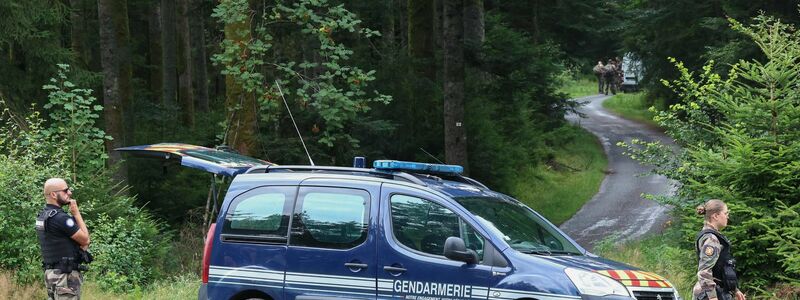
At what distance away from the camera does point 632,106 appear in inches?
1940

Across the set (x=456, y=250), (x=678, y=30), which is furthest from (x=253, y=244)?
(x=678, y=30)

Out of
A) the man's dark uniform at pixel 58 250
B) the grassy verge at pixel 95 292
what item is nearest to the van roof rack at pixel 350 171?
the man's dark uniform at pixel 58 250

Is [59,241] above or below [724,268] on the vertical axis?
above

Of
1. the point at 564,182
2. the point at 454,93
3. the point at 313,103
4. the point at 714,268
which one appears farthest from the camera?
the point at 564,182

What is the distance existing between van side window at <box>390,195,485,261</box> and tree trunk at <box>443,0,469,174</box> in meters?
11.9

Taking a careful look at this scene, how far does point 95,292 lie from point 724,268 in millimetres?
7586

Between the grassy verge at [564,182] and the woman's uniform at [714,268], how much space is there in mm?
16236

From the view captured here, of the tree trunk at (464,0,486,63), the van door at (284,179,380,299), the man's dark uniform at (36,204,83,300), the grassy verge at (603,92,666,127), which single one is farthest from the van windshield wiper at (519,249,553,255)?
the grassy verge at (603,92,666,127)

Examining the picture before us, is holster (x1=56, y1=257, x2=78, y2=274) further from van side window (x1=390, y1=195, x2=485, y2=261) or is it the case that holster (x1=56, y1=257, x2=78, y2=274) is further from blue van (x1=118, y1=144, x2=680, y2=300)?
van side window (x1=390, y1=195, x2=485, y2=261)

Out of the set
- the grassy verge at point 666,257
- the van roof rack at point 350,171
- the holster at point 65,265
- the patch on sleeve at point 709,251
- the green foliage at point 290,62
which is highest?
the green foliage at point 290,62

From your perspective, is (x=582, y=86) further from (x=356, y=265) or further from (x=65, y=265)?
(x=65, y=265)

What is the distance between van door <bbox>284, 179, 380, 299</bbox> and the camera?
27.3ft

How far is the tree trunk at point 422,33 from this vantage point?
78.4 ft

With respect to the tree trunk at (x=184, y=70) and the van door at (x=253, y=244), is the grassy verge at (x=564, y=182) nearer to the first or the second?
the tree trunk at (x=184, y=70)
